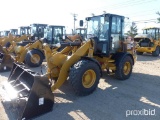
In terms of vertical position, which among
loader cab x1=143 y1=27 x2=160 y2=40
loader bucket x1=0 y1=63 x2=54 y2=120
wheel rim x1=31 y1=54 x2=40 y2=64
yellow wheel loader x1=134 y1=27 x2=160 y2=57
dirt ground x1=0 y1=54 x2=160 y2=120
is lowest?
dirt ground x1=0 y1=54 x2=160 y2=120

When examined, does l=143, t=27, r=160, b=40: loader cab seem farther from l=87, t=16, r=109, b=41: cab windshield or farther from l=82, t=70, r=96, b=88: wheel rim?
l=82, t=70, r=96, b=88: wheel rim

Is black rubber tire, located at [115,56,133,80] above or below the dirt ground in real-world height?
above

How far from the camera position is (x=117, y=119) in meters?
4.19

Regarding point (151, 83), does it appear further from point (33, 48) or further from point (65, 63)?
point (33, 48)

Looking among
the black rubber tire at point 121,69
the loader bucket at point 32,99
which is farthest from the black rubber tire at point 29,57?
the loader bucket at point 32,99

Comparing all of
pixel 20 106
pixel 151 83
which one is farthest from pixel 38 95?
pixel 151 83

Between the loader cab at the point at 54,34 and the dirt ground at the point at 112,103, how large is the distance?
5.76m

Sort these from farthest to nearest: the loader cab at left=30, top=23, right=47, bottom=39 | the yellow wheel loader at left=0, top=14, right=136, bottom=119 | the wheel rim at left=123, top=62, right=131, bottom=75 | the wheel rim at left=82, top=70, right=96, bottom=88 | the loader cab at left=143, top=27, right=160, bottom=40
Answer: the loader cab at left=143, top=27, right=160, bottom=40 < the loader cab at left=30, top=23, right=47, bottom=39 < the wheel rim at left=123, top=62, right=131, bottom=75 < the wheel rim at left=82, top=70, right=96, bottom=88 < the yellow wheel loader at left=0, top=14, right=136, bottom=119

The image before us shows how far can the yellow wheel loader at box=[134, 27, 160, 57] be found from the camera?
14.5 m

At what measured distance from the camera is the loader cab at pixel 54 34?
11914mm

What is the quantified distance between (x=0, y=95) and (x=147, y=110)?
3.94 metres

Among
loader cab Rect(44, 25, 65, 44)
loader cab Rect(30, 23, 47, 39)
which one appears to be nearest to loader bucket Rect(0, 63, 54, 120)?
loader cab Rect(44, 25, 65, 44)

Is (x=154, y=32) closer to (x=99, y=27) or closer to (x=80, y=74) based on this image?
(x=99, y=27)

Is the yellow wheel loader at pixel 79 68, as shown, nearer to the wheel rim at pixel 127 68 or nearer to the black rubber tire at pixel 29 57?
the wheel rim at pixel 127 68
